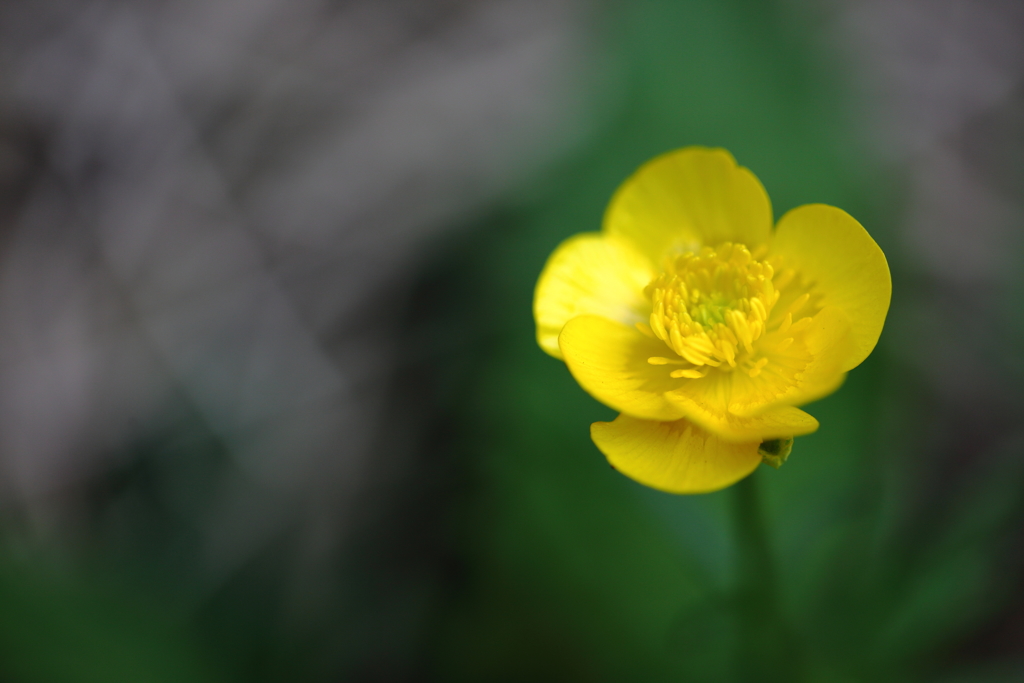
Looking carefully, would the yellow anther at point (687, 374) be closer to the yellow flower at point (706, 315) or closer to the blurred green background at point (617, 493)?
the yellow flower at point (706, 315)

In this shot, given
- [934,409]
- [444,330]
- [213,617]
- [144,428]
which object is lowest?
[934,409]

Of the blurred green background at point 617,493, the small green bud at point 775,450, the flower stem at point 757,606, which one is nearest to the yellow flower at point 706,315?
the small green bud at point 775,450

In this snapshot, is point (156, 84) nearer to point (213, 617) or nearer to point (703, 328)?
point (213, 617)

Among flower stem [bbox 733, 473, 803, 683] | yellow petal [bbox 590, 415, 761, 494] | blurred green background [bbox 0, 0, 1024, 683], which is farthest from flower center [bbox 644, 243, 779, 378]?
blurred green background [bbox 0, 0, 1024, 683]

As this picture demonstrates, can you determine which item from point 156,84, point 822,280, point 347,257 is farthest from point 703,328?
point 156,84

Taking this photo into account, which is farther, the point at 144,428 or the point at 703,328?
the point at 144,428

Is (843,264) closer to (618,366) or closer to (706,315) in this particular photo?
(706,315)
